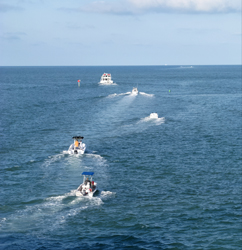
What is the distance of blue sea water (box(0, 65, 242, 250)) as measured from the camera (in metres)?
38.7

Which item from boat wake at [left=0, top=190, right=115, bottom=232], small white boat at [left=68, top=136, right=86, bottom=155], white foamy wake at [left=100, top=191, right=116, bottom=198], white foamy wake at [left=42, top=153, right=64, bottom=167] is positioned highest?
small white boat at [left=68, top=136, right=86, bottom=155]

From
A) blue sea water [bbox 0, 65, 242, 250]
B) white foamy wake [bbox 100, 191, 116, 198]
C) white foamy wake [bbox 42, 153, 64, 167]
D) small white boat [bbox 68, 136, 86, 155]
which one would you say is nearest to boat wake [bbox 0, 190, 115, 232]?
white foamy wake [bbox 100, 191, 116, 198]

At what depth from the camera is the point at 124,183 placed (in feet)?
175

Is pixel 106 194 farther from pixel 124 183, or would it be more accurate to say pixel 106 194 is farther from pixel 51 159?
pixel 51 159

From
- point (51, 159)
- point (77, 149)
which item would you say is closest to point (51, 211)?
point (51, 159)

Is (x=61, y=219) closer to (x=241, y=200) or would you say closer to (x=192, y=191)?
(x=192, y=191)

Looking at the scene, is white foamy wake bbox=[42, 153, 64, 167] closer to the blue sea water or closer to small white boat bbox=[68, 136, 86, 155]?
the blue sea water

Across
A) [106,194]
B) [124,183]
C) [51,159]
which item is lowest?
[106,194]

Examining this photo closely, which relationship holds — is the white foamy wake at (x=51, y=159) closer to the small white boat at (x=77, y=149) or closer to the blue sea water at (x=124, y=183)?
the blue sea water at (x=124, y=183)

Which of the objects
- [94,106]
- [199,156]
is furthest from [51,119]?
[199,156]

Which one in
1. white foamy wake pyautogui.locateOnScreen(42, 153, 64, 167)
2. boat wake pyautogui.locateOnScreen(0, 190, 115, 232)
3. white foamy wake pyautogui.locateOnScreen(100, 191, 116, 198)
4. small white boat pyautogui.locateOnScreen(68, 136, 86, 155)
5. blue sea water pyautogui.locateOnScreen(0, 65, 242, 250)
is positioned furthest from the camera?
small white boat pyautogui.locateOnScreen(68, 136, 86, 155)

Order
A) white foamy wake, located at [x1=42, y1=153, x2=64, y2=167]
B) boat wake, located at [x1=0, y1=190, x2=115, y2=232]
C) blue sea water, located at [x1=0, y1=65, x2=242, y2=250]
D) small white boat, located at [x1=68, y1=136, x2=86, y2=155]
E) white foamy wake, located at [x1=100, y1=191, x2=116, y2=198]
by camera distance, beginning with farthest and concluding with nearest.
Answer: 1. small white boat, located at [x1=68, y1=136, x2=86, y2=155]
2. white foamy wake, located at [x1=42, y1=153, x2=64, y2=167]
3. white foamy wake, located at [x1=100, y1=191, x2=116, y2=198]
4. boat wake, located at [x1=0, y1=190, x2=115, y2=232]
5. blue sea water, located at [x1=0, y1=65, x2=242, y2=250]

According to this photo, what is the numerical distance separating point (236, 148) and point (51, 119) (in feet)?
172

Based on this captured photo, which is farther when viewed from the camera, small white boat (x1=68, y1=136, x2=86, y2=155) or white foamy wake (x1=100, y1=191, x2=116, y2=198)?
small white boat (x1=68, y1=136, x2=86, y2=155)
